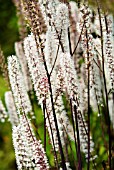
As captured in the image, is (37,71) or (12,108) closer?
(37,71)

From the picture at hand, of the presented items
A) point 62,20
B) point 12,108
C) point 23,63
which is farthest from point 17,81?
point 23,63

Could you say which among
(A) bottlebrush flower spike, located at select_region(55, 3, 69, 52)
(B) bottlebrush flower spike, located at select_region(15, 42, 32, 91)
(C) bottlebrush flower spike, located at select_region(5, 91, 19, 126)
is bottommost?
(C) bottlebrush flower spike, located at select_region(5, 91, 19, 126)

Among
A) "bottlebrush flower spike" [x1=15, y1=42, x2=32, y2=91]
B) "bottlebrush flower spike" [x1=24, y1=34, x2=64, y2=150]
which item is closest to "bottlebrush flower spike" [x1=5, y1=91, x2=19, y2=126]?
"bottlebrush flower spike" [x1=15, y1=42, x2=32, y2=91]

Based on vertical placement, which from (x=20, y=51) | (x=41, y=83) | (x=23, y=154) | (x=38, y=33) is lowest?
(x=23, y=154)

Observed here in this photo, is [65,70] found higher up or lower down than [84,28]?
lower down

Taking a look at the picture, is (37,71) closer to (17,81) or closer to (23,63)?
(17,81)

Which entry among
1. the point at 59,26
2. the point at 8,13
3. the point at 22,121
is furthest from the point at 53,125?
the point at 8,13

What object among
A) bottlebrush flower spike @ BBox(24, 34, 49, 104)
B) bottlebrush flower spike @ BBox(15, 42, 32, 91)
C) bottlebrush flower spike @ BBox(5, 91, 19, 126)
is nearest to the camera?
bottlebrush flower spike @ BBox(24, 34, 49, 104)

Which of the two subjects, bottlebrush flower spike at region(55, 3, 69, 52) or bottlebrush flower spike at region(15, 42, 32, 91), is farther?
bottlebrush flower spike at region(15, 42, 32, 91)

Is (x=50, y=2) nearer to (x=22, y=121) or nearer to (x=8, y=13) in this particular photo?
(x=22, y=121)

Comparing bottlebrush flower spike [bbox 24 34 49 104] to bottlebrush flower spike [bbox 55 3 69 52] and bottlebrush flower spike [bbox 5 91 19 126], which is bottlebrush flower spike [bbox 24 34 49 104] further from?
bottlebrush flower spike [bbox 5 91 19 126]

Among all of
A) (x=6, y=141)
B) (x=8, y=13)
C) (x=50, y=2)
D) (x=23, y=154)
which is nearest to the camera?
(x=23, y=154)
